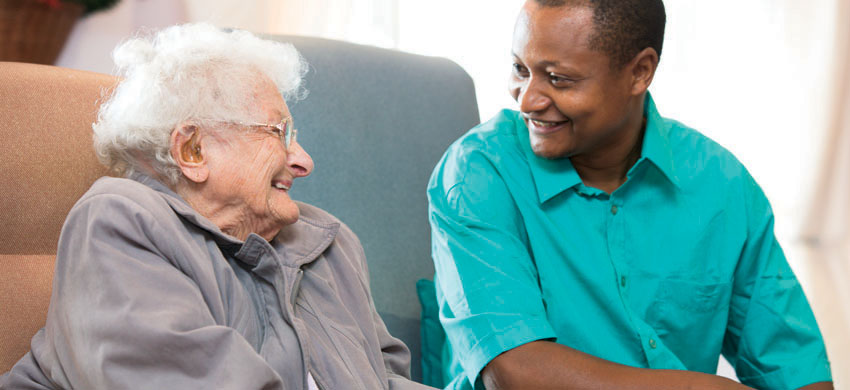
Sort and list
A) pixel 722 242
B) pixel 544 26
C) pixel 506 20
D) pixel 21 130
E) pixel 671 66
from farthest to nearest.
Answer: pixel 671 66, pixel 506 20, pixel 722 242, pixel 544 26, pixel 21 130

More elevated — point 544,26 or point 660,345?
point 544,26

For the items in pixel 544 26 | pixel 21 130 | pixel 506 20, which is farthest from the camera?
pixel 506 20

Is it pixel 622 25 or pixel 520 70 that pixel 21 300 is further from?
pixel 622 25

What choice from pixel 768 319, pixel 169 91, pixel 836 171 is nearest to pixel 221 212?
pixel 169 91

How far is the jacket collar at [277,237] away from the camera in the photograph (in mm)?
1145

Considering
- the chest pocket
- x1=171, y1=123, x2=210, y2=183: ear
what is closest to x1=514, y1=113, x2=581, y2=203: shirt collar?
the chest pocket

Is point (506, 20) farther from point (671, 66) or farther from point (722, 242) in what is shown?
point (722, 242)

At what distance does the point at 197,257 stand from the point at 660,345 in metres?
0.87

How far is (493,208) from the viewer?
1.46 meters

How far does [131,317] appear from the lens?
0.97 meters

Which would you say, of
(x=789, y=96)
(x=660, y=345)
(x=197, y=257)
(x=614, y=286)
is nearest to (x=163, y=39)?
(x=197, y=257)

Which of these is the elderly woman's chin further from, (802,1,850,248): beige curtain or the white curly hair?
(802,1,850,248): beige curtain

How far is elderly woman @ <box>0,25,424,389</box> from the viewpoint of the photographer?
99 centimetres

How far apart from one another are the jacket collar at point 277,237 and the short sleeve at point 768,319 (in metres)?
Result: 0.83
